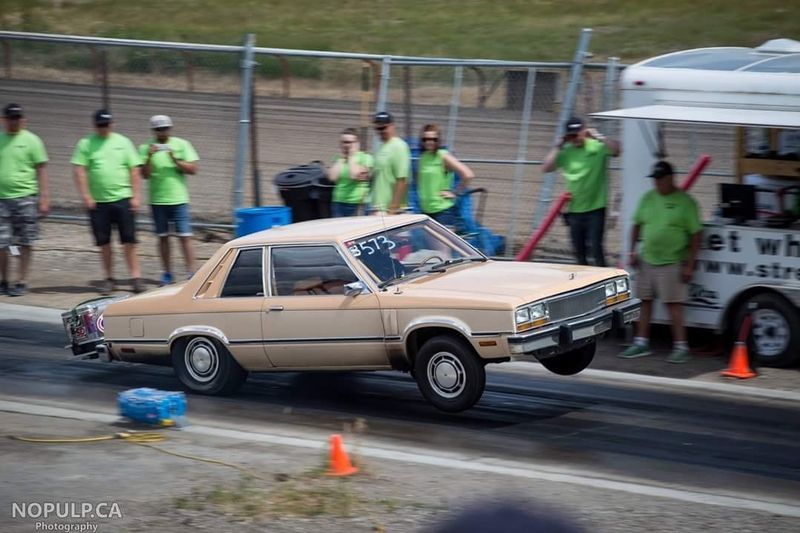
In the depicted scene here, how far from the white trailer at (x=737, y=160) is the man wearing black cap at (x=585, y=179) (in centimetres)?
41

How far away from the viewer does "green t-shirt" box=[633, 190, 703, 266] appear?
34.8 ft

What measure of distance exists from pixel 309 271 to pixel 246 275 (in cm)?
55

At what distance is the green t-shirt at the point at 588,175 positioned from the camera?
38.5 ft

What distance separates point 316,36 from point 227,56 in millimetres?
23249

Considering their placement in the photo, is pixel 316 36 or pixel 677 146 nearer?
pixel 677 146

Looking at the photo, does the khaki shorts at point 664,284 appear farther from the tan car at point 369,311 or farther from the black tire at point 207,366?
the black tire at point 207,366

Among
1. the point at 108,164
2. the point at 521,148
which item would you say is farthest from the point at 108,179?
the point at 521,148

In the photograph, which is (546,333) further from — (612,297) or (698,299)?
(698,299)

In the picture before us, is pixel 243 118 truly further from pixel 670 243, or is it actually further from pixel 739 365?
pixel 739 365

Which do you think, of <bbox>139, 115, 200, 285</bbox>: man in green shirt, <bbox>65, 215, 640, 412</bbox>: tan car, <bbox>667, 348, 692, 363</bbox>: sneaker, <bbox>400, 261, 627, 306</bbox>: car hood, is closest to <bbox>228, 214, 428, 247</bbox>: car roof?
<bbox>65, 215, 640, 412</bbox>: tan car

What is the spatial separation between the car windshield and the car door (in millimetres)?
204

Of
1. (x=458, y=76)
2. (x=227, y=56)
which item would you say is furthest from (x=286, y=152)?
(x=458, y=76)

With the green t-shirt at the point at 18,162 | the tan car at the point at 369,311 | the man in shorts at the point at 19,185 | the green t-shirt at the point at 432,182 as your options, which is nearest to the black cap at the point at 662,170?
the tan car at the point at 369,311

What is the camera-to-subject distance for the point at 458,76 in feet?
45.7
